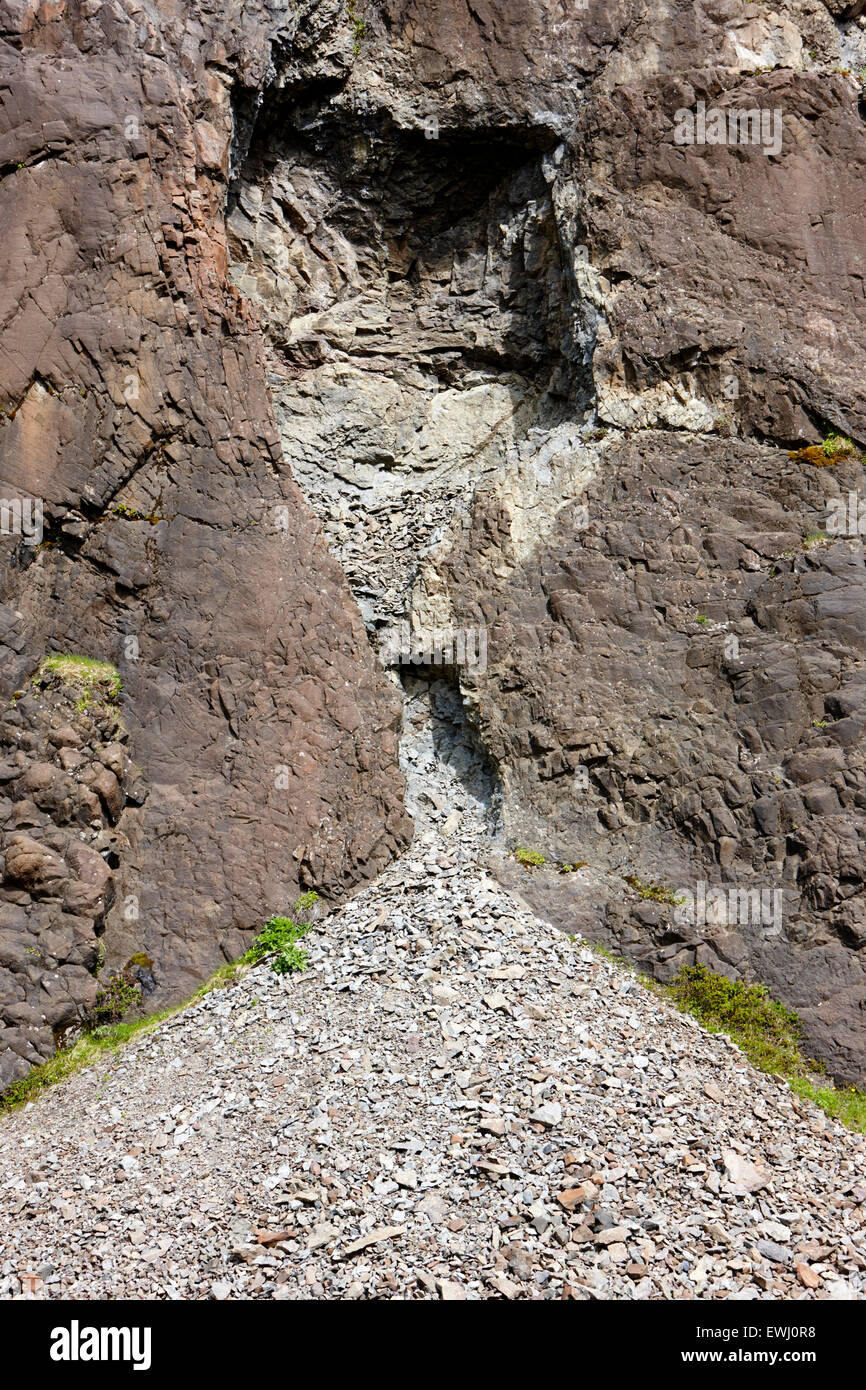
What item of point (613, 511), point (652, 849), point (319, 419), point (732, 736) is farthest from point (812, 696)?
point (319, 419)

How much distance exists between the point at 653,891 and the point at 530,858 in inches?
61.1

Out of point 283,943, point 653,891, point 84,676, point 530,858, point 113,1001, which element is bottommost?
point 113,1001

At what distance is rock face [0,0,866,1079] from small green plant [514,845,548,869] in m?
0.17

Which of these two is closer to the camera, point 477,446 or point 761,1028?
point 761,1028

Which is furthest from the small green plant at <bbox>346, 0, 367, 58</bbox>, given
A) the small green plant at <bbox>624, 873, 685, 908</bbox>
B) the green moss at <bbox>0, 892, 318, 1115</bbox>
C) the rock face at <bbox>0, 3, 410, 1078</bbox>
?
the small green plant at <bbox>624, 873, 685, 908</bbox>

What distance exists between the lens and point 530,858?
12078 mm

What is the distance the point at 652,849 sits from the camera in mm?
11766

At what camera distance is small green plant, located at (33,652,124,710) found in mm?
11812

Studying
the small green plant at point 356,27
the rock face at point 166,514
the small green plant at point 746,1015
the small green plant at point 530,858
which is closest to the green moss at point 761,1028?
the small green plant at point 746,1015

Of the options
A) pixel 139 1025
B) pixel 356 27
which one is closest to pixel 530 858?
pixel 139 1025

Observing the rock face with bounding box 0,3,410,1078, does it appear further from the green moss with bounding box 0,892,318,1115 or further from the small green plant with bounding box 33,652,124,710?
the green moss with bounding box 0,892,318,1115

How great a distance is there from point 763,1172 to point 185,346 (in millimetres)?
11632

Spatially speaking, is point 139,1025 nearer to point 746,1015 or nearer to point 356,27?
point 746,1015

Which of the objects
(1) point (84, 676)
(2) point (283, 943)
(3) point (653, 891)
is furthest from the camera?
(1) point (84, 676)
